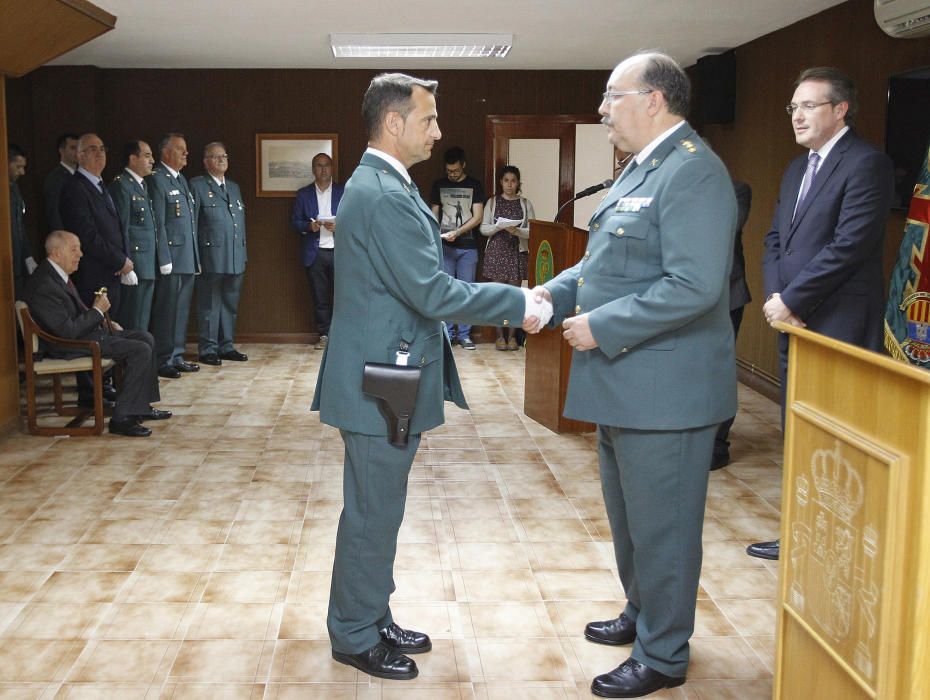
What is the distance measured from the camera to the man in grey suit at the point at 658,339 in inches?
95.3

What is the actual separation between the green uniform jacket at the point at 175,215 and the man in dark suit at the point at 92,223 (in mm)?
1040

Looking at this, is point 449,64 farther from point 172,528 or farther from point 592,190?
point 172,528

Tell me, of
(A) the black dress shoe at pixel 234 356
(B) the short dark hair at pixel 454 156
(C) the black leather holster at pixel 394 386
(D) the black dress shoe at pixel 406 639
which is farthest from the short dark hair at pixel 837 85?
(A) the black dress shoe at pixel 234 356

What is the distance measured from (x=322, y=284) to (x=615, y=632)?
6.43 meters

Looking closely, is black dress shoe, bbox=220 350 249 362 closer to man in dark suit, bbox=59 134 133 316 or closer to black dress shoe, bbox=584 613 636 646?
man in dark suit, bbox=59 134 133 316

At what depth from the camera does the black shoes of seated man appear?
2.76 metres

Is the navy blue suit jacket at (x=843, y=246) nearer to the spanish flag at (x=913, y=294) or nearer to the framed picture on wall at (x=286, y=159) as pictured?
the spanish flag at (x=913, y=294)

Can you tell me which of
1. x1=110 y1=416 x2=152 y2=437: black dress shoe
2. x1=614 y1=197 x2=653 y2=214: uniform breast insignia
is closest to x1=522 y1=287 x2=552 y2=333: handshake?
x1=614 y1=197 x2=653 y2=214: uniform breast insignia

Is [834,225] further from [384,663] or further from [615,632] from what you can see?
[384,663]

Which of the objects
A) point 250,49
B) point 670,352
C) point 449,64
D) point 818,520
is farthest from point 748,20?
point 818,520

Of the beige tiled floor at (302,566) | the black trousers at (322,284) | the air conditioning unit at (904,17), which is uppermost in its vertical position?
the air conditioning unit at (904,17)

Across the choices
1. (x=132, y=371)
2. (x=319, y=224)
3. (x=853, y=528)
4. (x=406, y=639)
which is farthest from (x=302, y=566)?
(x=319, y=224)

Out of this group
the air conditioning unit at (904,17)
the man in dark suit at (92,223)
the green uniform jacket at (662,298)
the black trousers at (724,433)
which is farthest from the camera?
the man in dark suit at (92,223)

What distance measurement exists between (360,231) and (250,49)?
608 cm
